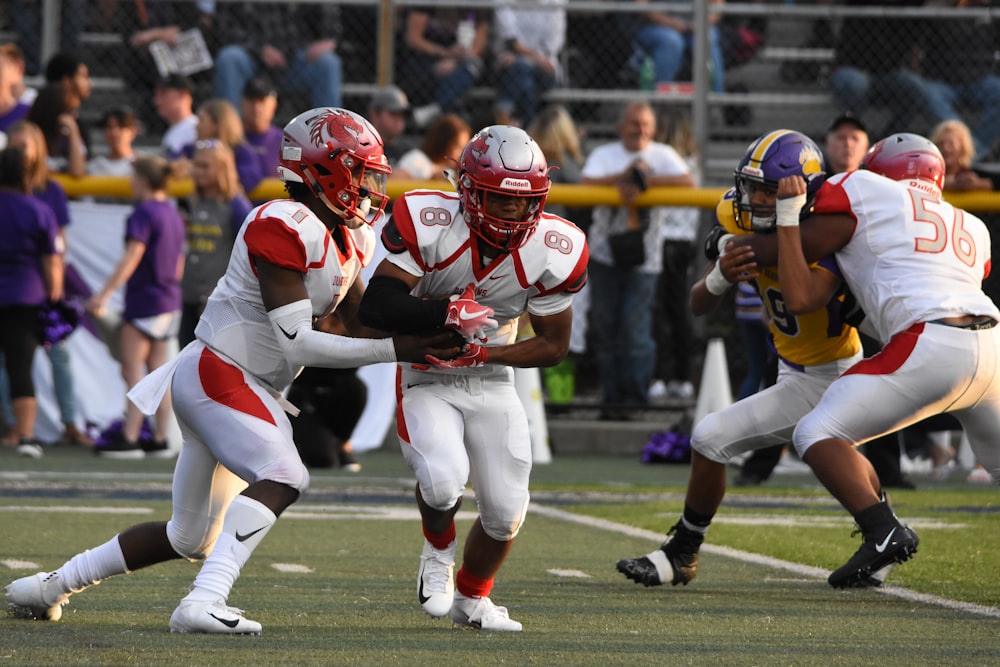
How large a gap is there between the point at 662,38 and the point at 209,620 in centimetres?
913

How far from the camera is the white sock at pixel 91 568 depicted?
4.55m

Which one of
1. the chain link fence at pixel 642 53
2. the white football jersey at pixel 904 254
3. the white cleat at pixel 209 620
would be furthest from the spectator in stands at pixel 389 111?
the white cleat at pixel 209 620

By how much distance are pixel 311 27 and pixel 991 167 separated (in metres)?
5.24

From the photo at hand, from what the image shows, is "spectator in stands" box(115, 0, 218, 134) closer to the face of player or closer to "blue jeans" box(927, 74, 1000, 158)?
"blue jeans" box(927, 74, 1000, 158)

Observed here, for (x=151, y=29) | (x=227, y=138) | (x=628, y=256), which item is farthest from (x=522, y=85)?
(x=151, y=29)

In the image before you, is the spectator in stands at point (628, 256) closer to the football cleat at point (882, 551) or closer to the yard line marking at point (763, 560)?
the yard line marking at point (763, 560)

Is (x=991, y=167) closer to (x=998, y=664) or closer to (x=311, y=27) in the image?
(x=311, y=27)

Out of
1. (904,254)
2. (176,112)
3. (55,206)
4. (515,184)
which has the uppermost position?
(515,184)

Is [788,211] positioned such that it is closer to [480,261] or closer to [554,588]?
[480,261]

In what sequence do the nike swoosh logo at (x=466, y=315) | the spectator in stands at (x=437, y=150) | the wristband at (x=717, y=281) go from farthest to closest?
the spectator in stands at (x=437, y=150) < the wristband at (x=717, y=281) < the nike swoosh logo at (x=466, y=315)

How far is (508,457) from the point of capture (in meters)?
4.84

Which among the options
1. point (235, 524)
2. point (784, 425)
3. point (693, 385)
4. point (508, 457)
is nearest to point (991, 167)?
point (693, 385)

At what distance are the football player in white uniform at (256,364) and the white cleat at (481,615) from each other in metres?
0.63

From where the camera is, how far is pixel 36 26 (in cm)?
1294
